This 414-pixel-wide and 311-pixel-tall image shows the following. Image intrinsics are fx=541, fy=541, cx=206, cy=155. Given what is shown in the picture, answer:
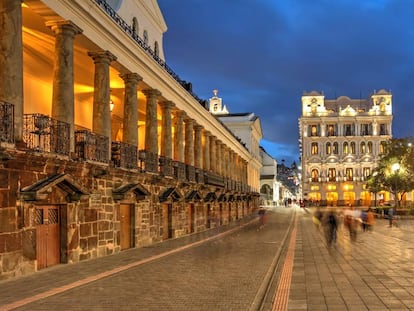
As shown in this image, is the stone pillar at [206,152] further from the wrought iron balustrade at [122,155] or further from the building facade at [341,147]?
the building facade at [341,147]

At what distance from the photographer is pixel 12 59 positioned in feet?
41.6

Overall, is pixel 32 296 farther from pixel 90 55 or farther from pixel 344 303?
pixel 90 55

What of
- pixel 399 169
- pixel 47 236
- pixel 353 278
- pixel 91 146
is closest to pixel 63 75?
pixel 91 146

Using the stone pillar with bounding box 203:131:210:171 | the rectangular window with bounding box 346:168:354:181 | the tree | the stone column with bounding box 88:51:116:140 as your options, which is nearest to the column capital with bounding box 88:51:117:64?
the stone column with bounding box 88:51:116:140

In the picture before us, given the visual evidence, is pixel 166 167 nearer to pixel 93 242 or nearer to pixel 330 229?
pixel 330 229

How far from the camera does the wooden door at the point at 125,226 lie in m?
20.1

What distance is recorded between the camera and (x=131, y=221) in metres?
21.0

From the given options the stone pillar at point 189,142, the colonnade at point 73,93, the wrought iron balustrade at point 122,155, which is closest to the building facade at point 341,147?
the stone pillar at point 189,142

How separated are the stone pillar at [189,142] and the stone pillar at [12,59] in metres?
20.8

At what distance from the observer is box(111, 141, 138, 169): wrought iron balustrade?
19.6m

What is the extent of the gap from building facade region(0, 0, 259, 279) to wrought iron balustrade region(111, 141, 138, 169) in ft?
0.12

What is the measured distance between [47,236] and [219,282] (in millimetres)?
5149

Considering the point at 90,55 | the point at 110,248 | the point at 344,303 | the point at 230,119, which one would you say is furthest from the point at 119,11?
the point at 230,119

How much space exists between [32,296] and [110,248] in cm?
792
